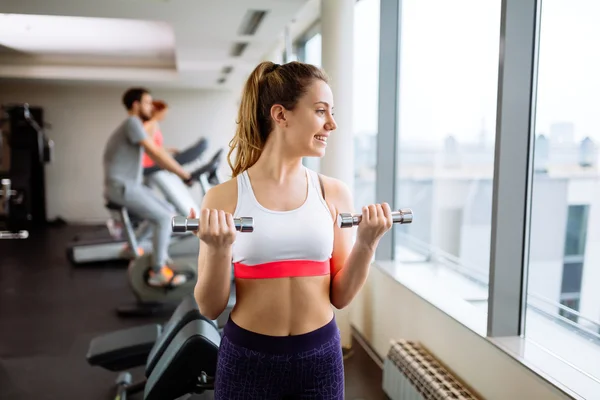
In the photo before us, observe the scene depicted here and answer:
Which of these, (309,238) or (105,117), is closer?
(309,238)

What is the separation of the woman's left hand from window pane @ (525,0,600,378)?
2.93 feet

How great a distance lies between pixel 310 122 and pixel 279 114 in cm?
7

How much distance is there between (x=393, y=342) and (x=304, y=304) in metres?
1.22

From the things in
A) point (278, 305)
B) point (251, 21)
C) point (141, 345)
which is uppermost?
point (251, 21)

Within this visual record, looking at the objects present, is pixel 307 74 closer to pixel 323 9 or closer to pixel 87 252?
pixel 323 9

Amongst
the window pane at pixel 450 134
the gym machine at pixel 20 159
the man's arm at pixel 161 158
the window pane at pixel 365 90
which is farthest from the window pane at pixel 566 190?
the gym machine at pixel 20 159

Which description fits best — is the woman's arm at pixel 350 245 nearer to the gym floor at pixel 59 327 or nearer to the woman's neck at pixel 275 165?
the woman's neck at pixel 275 165

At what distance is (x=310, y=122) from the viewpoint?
1125 mm

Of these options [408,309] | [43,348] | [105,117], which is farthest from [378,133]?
[105,117]

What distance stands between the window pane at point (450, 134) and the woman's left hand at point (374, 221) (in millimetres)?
1140

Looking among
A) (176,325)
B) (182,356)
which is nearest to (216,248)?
(182,356)

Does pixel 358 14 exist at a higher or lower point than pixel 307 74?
higher

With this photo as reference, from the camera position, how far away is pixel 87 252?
4.94m

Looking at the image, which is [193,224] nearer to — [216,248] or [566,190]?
[216,248]
